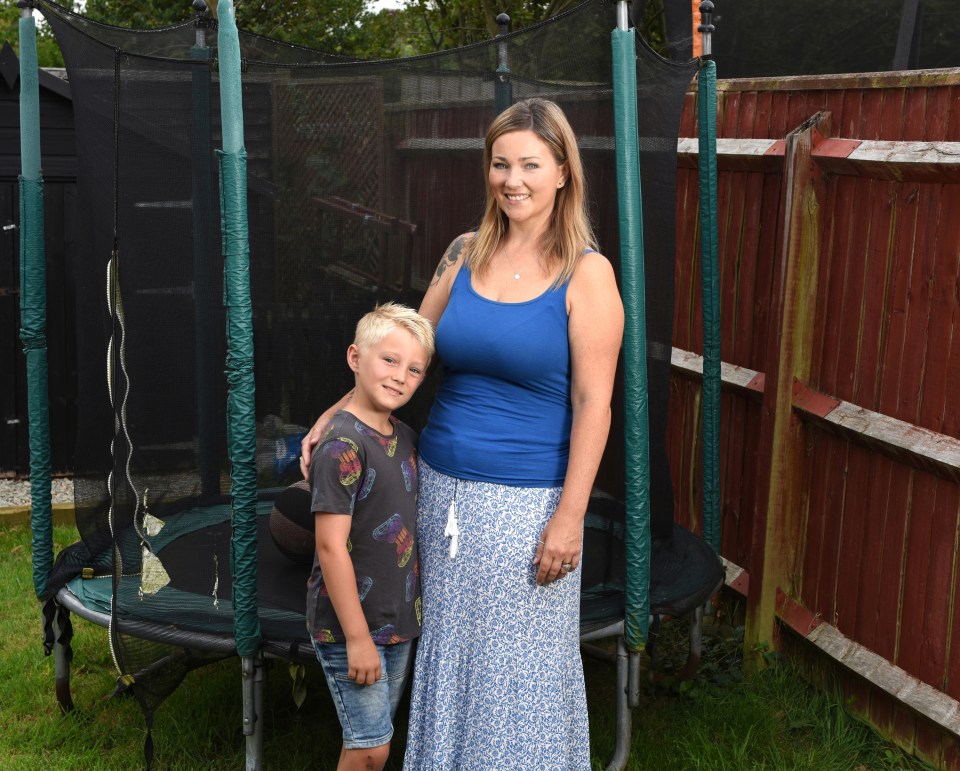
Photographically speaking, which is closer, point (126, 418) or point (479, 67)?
point (126, 418)

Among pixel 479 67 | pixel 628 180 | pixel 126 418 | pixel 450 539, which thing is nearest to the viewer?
pixel 450 539

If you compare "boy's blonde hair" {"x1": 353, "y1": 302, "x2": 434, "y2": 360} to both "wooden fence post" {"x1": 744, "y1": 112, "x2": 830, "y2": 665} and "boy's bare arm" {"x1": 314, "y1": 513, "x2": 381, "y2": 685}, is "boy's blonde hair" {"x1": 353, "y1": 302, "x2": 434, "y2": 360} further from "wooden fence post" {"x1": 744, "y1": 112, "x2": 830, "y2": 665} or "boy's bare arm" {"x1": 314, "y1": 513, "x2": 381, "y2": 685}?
"wooden fence post" {"x1": 744, "y1": 112, "x2": 830, "y2": 665}

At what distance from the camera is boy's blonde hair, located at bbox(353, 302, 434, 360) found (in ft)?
7.98

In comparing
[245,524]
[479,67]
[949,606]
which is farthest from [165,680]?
[949,606]

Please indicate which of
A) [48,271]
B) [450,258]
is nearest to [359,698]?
[450,258]

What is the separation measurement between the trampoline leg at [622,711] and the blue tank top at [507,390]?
2.23ft

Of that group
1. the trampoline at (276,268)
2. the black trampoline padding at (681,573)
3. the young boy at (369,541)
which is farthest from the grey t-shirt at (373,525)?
the black trampoline padding at (681,573)

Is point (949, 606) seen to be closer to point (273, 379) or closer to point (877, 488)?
point (877, 488)

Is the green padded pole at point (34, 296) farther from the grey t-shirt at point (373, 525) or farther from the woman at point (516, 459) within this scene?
the woman at point (516, 459)

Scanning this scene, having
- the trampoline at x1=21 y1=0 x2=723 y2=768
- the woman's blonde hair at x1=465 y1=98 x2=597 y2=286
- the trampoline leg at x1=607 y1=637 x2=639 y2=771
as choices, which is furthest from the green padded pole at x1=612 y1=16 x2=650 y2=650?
the trampoline leg at x1=607 y1=637 x2=639 y2=771

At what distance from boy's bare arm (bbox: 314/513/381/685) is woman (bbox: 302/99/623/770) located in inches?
7.3

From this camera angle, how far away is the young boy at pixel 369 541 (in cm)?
237

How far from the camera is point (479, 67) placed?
3084 millimetres

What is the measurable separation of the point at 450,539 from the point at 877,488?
141 centimetres
